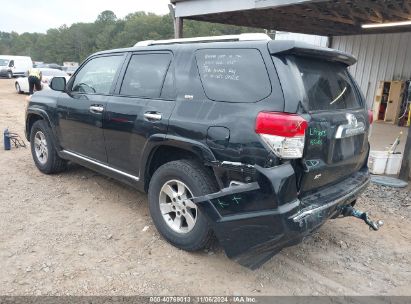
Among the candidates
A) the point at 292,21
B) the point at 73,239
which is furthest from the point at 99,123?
the point at 292,21

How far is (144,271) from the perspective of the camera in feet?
10.3

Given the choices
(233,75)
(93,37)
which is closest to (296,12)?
(233,75)

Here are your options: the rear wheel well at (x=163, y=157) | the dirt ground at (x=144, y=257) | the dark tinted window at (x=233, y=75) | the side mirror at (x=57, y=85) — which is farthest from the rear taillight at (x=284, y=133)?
the side mirror at (x=57, y=85)

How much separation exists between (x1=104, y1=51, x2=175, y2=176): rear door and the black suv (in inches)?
0.5

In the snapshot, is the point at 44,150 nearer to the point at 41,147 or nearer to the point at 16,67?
the point at 41,147

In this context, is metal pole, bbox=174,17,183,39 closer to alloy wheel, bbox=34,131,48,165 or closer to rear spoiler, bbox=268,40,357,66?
alloy wheel, bbox=34,131,48,165

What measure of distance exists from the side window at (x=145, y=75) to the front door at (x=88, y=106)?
24cm

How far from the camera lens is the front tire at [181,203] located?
3168mm

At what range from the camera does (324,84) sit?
3133 millimetres

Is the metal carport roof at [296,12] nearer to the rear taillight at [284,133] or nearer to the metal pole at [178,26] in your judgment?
the metal pole at [178,26]

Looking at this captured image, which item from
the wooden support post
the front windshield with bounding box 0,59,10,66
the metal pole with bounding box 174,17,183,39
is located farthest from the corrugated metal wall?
the front windshield with bounding box 0,59,10,66

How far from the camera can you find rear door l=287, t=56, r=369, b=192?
2801 millimetres

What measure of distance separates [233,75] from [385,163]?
4393 mm

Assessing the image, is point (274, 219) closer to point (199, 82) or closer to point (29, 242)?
point (199, 82)
